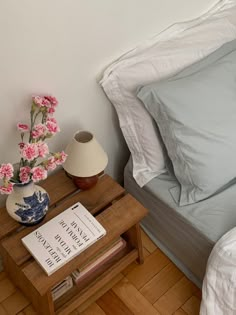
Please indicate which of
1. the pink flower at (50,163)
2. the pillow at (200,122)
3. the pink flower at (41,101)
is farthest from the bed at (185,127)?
the pink flower at (50,163)

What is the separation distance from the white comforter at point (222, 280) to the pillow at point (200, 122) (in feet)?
0.69

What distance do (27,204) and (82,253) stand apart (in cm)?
23

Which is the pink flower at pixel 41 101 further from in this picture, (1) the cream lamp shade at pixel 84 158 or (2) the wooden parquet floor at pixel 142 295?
(2) the wooden parquet floor at pixel 142 295

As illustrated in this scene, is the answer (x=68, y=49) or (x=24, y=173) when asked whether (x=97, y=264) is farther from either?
(x=68, y=49)

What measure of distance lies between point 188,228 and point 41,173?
1.86 feet

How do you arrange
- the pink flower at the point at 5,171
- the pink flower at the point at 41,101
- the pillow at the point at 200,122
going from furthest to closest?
1. the pillow at the point at 200,122
2. the pink flower at the point at 41,101
3. the pink flower at the point at 5,171

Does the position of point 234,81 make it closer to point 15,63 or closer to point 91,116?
point 91,116

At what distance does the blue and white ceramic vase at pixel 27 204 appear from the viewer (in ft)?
3.87

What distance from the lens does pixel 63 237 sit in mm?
1201

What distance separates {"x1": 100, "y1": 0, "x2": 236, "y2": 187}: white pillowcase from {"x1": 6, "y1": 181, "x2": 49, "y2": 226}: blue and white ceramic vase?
393mm

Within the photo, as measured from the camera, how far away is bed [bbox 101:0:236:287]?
1.24 m

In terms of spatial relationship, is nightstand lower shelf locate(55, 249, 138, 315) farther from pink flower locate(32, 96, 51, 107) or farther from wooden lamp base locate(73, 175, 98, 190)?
pink flower locate(32, 96, 51, 107)

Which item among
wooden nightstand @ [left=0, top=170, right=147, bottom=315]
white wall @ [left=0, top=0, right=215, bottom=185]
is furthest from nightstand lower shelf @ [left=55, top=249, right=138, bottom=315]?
white wall @ [left=0, top=0, right=215, bottom=185]

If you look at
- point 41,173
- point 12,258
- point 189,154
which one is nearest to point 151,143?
point 189,154
